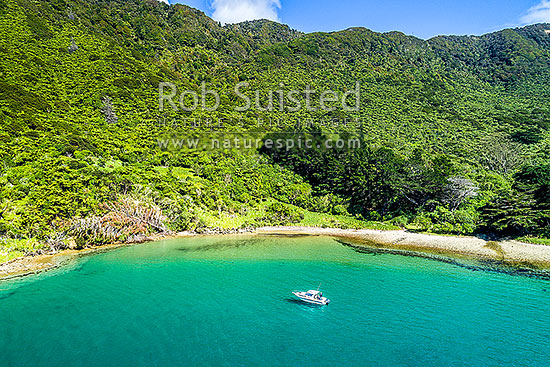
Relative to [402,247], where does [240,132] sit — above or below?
A: above

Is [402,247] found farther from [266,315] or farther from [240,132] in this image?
[240,132]

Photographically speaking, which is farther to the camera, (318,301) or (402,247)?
(402,247)

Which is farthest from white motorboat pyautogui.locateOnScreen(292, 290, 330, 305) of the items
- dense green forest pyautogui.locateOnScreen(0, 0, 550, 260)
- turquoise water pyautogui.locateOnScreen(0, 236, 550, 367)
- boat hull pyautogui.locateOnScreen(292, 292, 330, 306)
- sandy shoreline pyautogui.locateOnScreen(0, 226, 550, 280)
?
dense green forest pyautogui.locateOnScreen(0, 0, 550, 260)

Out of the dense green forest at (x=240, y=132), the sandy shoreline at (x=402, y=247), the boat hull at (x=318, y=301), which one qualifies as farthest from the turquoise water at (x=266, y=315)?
the dense green forest at (x=240, y=132)

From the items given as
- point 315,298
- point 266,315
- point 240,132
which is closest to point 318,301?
point 315,298

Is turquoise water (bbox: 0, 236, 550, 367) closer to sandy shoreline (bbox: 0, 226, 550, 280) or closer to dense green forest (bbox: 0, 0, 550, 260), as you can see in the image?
sandy shoreline (bbox: 0, 226, 550, 280)

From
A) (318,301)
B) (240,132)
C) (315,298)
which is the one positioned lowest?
(318,301)
